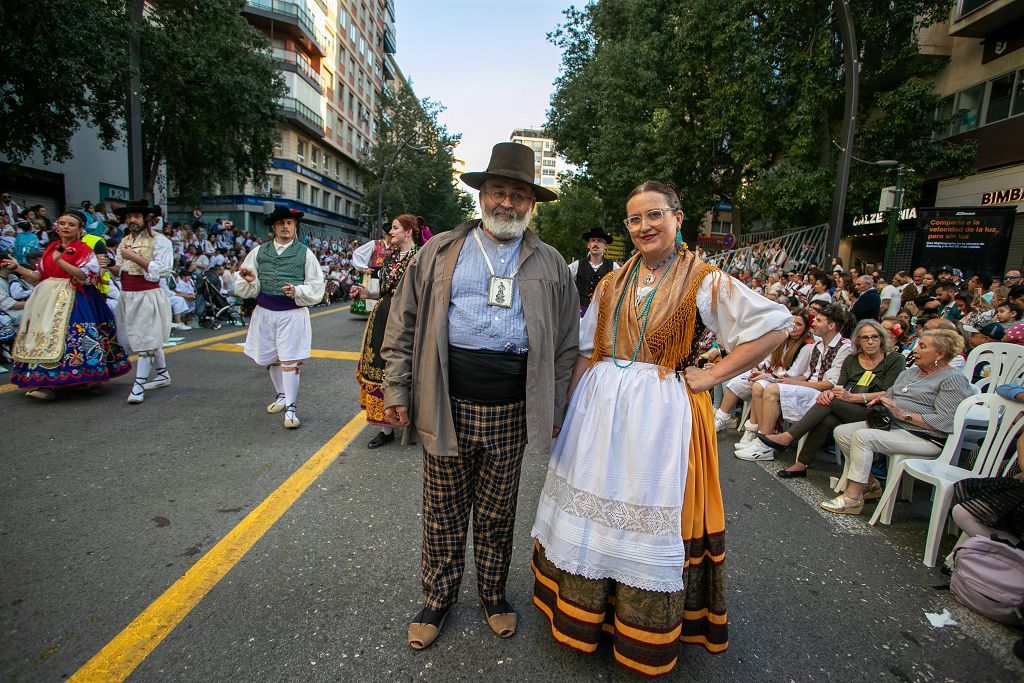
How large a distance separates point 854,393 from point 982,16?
16.5 meters

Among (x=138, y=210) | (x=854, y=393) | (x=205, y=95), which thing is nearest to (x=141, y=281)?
(x=138, y=210)

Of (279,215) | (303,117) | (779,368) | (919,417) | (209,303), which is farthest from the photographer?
(303,117)

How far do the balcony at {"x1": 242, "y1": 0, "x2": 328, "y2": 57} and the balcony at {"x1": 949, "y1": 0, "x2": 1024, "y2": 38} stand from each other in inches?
1368

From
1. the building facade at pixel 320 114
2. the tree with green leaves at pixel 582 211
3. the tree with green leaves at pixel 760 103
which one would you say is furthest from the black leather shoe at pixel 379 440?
the building facade at pixel 320 114

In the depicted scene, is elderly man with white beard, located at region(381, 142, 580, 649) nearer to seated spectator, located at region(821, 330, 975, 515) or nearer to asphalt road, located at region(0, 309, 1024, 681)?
asphalt road, located at region(0, 309, 1024, 681)

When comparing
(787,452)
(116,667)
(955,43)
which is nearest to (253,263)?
(116,667)

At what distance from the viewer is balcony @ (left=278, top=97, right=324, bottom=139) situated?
35031 millimetres

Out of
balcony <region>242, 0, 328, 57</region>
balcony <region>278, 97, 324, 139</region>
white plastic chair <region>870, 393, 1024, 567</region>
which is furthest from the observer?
balcony <region>278, 97, 324, 139</region>

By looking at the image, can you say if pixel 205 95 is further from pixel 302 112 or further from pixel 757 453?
pixel 302 112

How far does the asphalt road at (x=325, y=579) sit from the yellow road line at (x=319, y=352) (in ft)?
12.6

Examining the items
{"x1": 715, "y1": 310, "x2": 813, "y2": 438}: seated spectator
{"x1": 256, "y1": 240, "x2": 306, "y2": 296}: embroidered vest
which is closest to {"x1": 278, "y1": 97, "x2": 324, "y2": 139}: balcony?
{"x1": 256, "y1": 240, "x2": 306, "y2": 296}: embroidered vest

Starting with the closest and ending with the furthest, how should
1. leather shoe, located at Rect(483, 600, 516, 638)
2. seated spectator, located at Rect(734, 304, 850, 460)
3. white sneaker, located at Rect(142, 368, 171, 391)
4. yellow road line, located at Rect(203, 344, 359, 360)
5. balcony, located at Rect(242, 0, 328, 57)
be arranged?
1. leather shoe, located at Rect(483, 600, 516, 638)
2. seated spectator, located at Rect(734, 304, 850, 460)
3. white sneaker, located at Rect(142, 368, 171, 391)
4. yellow road line, located at Rect(203, 344, 359, 360)
5. balcony, located at Rect(242, 0, 328, 57)

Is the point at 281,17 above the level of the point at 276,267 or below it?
above

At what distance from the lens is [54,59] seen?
10766mm
